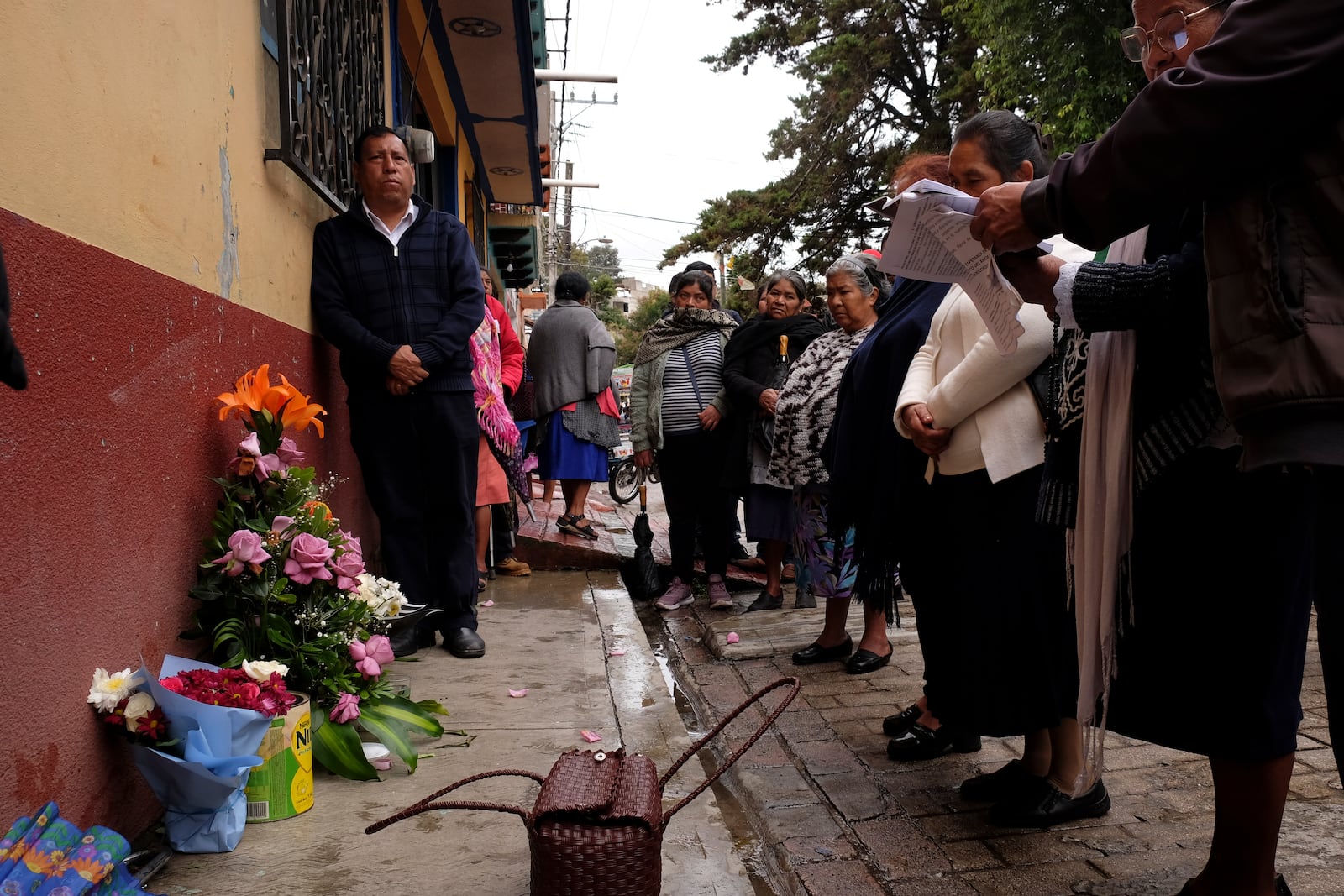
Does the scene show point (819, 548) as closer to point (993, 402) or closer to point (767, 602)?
point (767, 602)

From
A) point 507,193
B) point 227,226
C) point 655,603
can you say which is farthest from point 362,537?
point 507,193

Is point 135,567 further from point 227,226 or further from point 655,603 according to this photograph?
point 655,603

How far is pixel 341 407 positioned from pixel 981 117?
117 inches

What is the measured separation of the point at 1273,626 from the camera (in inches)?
78.2

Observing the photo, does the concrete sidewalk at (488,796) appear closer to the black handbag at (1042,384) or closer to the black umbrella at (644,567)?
the black handbag at (1042,384)

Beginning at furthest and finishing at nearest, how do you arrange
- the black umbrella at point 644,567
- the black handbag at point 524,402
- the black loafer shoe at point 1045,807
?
the black handbag at point 524,402, the black umbrella at point 644,567, the black loafer shoe at point 1045,807

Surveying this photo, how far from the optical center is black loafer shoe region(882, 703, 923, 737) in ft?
11.6

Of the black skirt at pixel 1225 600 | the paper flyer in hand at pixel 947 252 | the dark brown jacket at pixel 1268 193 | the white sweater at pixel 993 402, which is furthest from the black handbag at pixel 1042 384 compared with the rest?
the dark brown jacket at pixel 1268 193

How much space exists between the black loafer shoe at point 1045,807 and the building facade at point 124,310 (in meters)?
2.17

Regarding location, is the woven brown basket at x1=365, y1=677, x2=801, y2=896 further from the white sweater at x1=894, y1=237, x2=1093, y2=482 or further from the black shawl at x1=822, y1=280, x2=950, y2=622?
the black shawl at x1=822, y1=280, x2=950, y2=622

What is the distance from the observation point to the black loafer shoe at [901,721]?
3.52 meters

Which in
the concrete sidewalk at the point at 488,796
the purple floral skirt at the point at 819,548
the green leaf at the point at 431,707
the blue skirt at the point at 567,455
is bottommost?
the concrete sidewalk at the point at 488,796

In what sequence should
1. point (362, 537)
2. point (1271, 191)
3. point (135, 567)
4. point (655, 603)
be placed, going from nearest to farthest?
point (1271, 191)
point (135, 567)
point (362, 537)
point (655, 603)

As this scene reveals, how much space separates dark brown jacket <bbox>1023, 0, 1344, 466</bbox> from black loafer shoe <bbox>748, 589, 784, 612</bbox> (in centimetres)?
436
